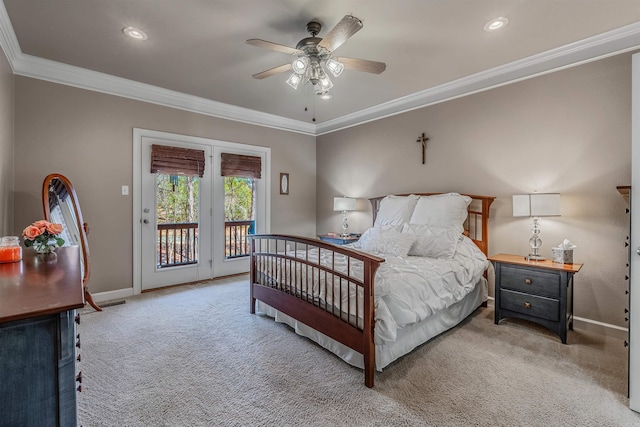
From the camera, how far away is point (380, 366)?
212 cm

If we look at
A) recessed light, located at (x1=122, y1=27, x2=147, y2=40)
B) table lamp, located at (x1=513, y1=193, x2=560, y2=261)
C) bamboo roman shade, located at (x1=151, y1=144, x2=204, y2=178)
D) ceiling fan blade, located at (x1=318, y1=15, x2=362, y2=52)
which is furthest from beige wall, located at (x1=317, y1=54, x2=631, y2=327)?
recessed light, located at (x1=122, y1=27, x2=147, y2=40)

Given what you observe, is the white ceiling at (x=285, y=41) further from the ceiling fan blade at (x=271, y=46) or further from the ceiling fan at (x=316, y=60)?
the ceiling fan blade at (x=271, y=46)

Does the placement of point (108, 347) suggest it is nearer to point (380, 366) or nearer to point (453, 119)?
point (380, 366)

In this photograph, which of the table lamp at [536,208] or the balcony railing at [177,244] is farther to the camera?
the balcony railing at [177,244]

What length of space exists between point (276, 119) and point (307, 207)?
1.72 meters

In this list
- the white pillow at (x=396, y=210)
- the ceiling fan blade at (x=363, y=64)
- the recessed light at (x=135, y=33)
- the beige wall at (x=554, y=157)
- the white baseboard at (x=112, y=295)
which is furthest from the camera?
the white pillow at (x=396, y=210)

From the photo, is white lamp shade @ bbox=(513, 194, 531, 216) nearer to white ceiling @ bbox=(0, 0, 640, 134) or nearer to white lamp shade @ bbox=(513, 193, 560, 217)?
white lamp shade @ bbox=(513, 193, 560, 217)

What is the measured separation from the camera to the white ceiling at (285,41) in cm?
232

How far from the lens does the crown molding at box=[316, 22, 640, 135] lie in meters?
2.62

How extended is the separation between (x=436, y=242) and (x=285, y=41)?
2.50 metres

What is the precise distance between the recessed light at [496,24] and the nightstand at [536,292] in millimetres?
2104

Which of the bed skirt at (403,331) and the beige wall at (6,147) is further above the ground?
the beige wall at (6,147)

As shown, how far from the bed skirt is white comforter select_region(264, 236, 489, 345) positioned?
0.55ft

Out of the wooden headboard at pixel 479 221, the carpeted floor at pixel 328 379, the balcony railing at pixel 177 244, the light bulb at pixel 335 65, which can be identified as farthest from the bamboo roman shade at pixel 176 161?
the wooden headboard at pixel 479 221
